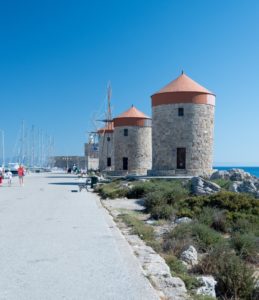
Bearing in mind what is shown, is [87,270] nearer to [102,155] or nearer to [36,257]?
[36,257]

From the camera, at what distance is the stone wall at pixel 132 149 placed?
36.4 metres

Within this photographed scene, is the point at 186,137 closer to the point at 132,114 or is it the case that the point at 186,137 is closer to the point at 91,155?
the point at 132,114

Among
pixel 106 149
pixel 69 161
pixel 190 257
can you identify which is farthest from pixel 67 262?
pixel 69 161

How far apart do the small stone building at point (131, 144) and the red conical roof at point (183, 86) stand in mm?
9546

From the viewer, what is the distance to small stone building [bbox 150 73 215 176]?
1019 inches

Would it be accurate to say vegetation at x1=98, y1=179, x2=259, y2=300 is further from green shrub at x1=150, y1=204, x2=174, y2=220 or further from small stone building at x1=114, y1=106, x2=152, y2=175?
small stone building at x1=114, y1=106, x2=152, y2=175

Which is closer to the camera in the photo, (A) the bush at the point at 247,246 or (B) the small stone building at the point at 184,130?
(A) the bush at the point at 247,246

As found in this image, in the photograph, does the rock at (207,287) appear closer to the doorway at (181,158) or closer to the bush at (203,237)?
the bush at (203,237)

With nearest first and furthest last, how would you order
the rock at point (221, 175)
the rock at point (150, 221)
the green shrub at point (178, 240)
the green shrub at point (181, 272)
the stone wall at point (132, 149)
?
the green shrub at point (181, 272)
the green shrub at point (178, 240)
the rock at point (150, 221)
the rock at point (221, 175)
the stone wall at point (132, 149)

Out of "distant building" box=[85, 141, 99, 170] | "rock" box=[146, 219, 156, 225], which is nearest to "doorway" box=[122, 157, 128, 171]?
"distant building" box=[85, 141, 99, 170]

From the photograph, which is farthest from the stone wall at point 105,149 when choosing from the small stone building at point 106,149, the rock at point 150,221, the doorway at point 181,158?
the rock at point 150,221

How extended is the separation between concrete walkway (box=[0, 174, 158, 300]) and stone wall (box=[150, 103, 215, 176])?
650 inches

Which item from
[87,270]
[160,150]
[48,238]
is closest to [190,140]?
[160,150]

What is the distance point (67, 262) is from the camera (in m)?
5.67
